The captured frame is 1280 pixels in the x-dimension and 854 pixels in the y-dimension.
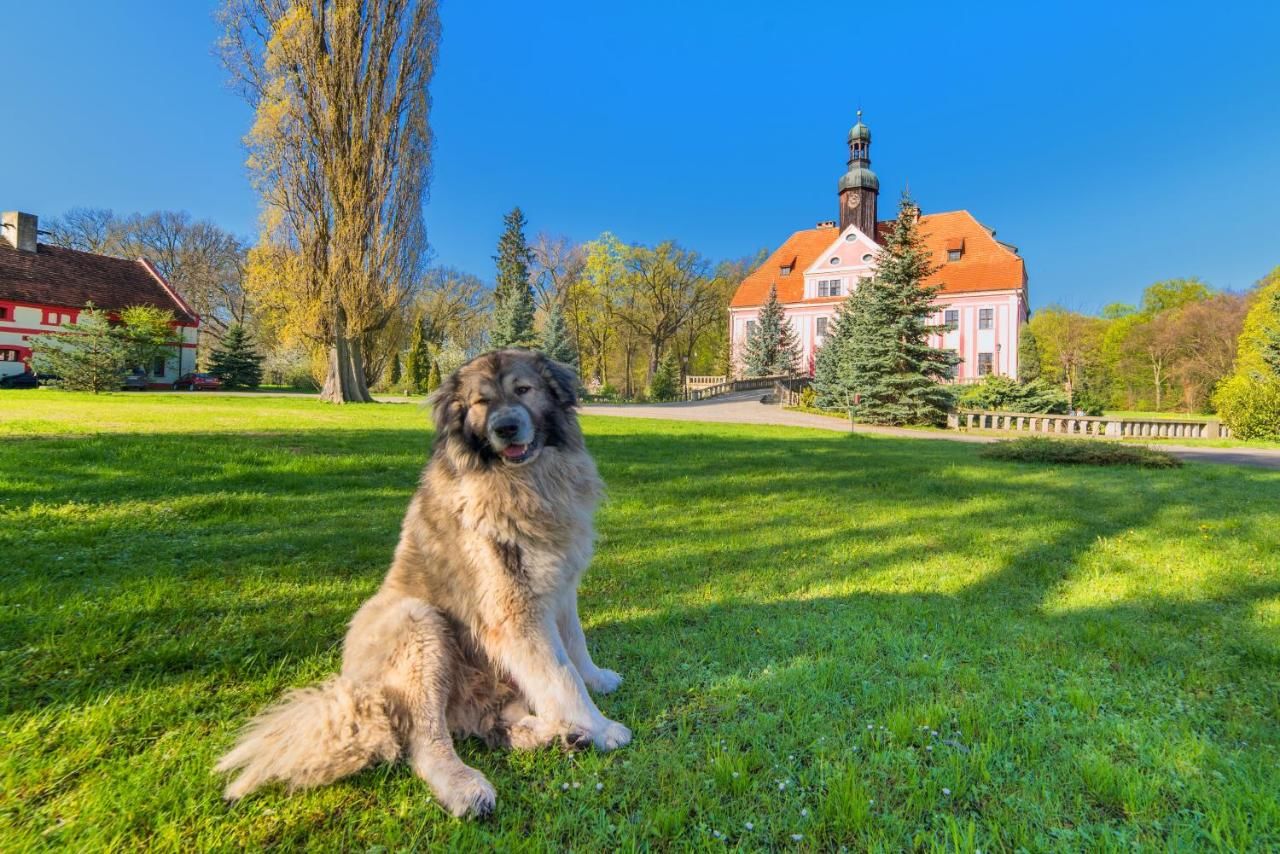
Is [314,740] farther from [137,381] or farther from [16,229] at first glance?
[16,229]

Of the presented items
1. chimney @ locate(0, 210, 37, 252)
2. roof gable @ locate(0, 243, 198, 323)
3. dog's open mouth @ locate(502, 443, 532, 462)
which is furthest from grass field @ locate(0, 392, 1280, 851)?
chimney @ locate(0, 210, 37, 252)

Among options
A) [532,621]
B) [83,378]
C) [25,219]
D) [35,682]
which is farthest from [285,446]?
[25,219]

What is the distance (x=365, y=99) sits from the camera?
20.4 m

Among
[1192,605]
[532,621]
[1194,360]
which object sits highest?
[1194,360]

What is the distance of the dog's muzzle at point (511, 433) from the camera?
2.43 meters

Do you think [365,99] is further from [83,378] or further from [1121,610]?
[1121,610]

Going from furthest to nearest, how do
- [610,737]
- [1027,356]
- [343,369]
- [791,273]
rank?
[791,273], [1027,356], [343,369], [610,737]

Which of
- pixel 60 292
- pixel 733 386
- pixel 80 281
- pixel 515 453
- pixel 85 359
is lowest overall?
pixel 515 453

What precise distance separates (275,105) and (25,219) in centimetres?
2803

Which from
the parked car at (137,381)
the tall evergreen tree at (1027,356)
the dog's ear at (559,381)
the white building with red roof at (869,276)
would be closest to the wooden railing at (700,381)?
the white building with red roof at (869,276)

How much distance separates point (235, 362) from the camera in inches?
1474

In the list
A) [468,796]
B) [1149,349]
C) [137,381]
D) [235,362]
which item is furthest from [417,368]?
[1149,349]

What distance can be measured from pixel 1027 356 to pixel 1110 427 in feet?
81.2

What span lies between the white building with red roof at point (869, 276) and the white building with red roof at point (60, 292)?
3996 cm
